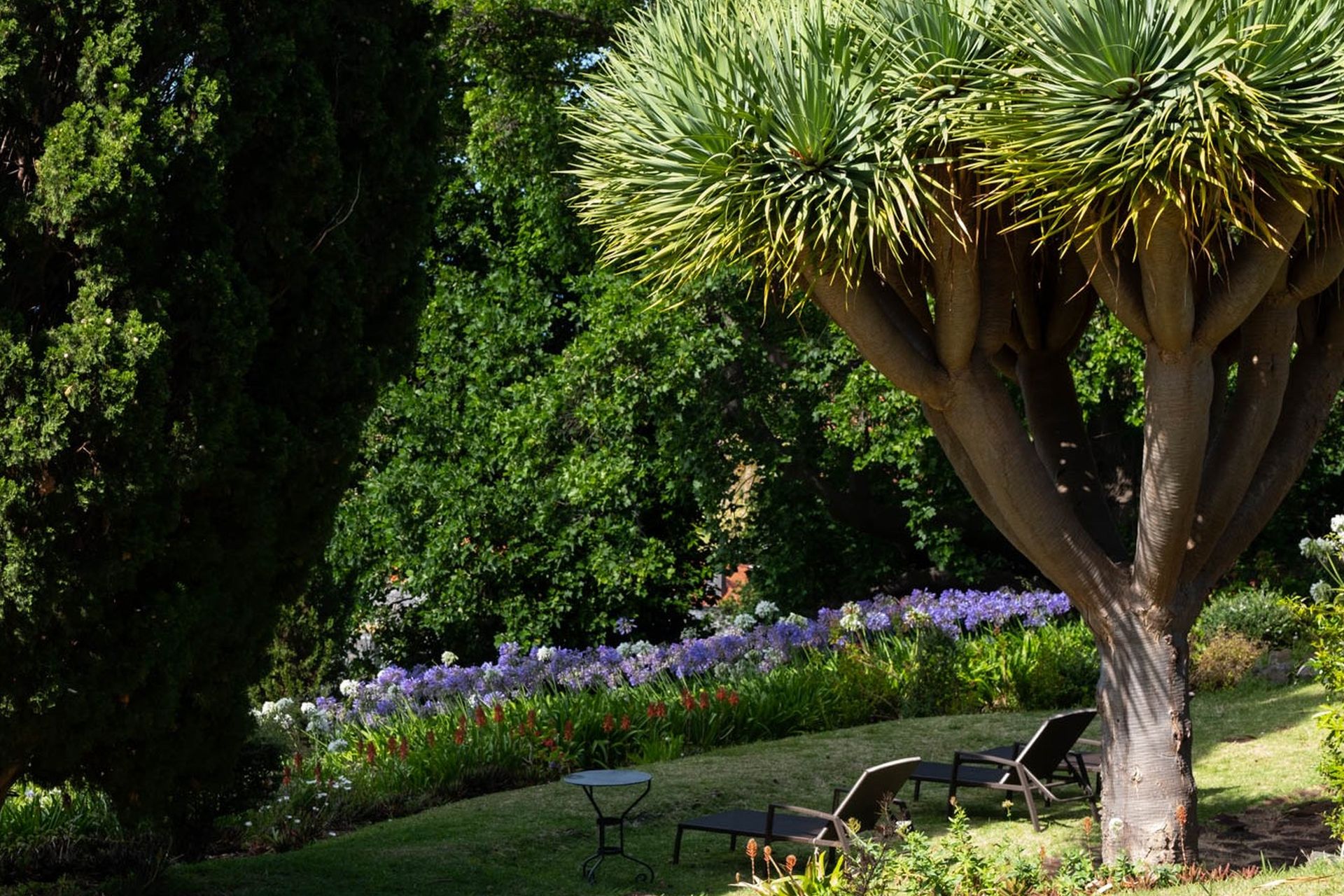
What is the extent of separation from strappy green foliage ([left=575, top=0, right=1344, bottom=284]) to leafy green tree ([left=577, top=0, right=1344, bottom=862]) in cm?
1

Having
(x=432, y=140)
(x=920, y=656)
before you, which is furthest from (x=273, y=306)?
(x=920, y=656)

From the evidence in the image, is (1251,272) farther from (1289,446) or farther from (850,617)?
(850,617)

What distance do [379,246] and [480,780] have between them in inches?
176

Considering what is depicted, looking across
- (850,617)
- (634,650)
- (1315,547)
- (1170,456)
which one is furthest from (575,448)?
(1170,456)

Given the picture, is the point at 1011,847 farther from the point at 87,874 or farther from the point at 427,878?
the point at 87,874

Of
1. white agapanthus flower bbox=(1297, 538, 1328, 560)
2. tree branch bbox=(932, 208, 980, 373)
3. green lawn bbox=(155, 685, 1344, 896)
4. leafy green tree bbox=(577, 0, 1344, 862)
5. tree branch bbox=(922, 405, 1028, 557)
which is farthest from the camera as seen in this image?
white agapanthus flower bbox=(1297, 538, 1328, 560)

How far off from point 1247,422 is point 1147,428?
1.98ft

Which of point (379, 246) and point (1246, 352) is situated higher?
point (379, 246)

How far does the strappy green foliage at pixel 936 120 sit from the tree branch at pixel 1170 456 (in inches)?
24.0

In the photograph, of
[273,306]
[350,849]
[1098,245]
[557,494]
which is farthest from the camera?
[557,494]

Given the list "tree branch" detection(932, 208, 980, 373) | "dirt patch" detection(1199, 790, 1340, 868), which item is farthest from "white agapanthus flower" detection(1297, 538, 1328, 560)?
"tree branch" detection(932, 208, 980, 373)

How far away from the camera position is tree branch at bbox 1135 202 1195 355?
563 centimetres

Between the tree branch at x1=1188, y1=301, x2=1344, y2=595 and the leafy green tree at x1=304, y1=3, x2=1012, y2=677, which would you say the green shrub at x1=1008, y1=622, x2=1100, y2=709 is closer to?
the leafy green tree at x1=304, y1=3, x2=1012, y2=677

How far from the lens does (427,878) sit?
24.1ft
